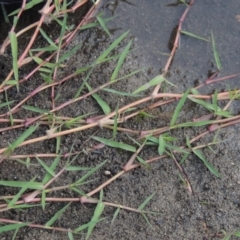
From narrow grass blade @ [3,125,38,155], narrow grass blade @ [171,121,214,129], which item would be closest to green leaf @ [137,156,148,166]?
narrow grass blade @ [171,121,214,129]

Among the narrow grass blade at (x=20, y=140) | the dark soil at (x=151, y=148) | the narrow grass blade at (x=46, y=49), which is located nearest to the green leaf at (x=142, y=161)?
the dark soil at (x=151, y=148)

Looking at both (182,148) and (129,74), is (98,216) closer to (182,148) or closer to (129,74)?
(182,148)

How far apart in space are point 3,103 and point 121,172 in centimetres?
52

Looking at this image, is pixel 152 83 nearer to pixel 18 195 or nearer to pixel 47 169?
pixel 47 169

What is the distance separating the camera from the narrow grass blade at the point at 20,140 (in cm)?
187

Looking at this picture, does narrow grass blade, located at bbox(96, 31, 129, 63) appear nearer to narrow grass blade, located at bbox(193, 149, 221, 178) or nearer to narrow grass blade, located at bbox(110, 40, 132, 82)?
narrow grass blade, located at bbox(110, 40, 132, 82)

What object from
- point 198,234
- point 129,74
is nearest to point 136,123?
point 129,74

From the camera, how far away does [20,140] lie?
187 centimetres

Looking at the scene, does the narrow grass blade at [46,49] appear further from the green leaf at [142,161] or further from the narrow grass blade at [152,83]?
the green leaf at [142,161]

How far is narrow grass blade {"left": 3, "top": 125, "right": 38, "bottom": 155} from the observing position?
1.87 meters

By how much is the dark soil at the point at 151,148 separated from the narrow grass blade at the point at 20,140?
0.12 meters

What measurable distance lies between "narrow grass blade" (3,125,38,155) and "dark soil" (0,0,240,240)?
116 mm

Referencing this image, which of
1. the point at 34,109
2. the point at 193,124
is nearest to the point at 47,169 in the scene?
the point at 34,109

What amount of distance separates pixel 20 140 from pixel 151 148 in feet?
1.63
